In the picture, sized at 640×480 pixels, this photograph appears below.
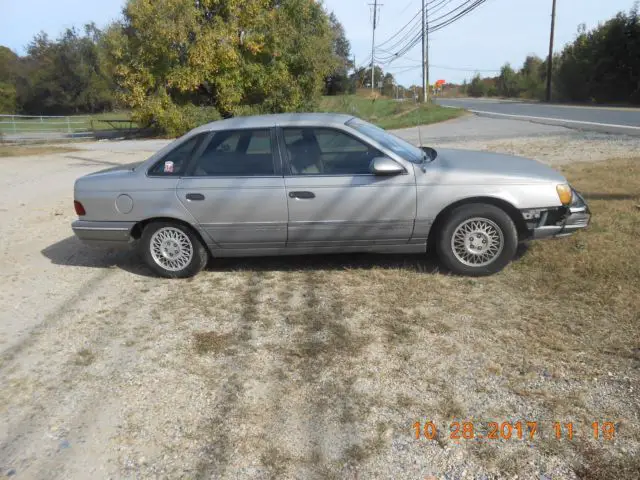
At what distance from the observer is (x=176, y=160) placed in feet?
18.2

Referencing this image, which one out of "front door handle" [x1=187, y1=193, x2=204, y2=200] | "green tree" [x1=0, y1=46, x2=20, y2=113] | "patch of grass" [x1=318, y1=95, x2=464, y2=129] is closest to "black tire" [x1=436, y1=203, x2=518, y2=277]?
"front door handle" [x1=187, y1=193, x2=204, y2=200]

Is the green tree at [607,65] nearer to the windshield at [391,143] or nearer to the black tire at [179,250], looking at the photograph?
the windshield at [391,143]

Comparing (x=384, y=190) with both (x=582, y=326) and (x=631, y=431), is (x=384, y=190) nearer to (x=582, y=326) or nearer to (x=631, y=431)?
(x=582, y=326)

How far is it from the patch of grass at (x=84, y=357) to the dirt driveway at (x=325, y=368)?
0.02m

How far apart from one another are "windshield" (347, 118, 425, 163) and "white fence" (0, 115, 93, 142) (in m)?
28.8

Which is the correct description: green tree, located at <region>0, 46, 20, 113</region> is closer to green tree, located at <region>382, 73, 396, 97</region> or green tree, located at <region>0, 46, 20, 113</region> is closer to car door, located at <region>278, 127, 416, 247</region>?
green tree, located at <region>382, 73, 396, 97</region>

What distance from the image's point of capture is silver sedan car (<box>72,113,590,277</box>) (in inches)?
200

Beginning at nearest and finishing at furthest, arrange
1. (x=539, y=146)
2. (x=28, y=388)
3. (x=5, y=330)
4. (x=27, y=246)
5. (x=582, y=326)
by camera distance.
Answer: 1. (x=28, y=388)
2. (x=582, y=326)
3. (x=5, y=330)
4. (x=27, y=246)
5. (x=539, y=146)

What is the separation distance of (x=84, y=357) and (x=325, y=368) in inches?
72.5

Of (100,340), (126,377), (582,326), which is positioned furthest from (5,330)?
(582,326)

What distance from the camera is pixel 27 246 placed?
7.44 m

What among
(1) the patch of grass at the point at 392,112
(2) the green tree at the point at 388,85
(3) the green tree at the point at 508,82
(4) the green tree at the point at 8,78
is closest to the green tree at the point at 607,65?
(1) the patch of grass at the point at 392,112

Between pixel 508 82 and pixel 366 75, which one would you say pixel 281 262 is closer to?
pixel 508 82

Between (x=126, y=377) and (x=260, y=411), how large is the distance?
3.61 feet
